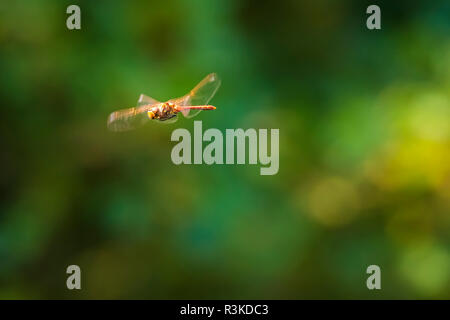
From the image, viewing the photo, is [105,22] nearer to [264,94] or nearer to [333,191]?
[264,94]

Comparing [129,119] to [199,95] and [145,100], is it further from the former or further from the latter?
[199,95]

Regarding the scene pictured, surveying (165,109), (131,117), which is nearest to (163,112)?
(165,109)

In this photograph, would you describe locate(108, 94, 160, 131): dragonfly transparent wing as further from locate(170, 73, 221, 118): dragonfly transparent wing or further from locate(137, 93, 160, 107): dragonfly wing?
locate(170, 73, 221, 118): dragonfly transparent wing

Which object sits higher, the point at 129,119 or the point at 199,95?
the point at 199,95

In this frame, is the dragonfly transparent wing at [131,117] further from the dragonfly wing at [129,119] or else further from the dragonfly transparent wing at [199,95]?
the dragonfly transparent wing at [199,95]

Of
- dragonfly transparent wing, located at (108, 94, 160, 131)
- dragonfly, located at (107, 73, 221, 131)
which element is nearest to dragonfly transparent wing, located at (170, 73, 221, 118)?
dragonfly, located at (107, 73, 221, 131)

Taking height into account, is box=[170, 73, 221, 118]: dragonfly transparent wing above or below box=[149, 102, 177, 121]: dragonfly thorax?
above
